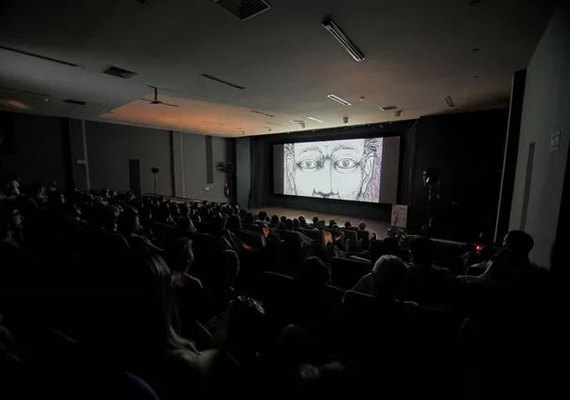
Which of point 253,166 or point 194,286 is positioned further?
point 253,166

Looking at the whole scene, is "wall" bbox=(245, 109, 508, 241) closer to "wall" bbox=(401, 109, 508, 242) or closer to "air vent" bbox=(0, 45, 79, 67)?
"wall" bbox=(401, 109, 508, 242)

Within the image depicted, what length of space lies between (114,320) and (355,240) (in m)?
4.59

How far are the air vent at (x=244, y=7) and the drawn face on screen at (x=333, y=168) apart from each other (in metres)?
9.07

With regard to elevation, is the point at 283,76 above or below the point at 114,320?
above

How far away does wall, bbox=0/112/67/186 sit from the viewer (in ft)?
28.5

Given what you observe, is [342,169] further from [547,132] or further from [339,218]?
[547,132]

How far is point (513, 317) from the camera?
1419mm

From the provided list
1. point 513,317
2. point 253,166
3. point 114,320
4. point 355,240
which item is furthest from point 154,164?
point 513,317

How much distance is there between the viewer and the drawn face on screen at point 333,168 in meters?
11.0

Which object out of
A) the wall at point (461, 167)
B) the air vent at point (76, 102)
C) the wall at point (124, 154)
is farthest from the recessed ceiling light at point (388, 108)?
the wall at point (124, 154)

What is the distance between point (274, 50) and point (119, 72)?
2.80 meters

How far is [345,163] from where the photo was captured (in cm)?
1146

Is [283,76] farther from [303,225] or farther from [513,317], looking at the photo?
[513,317]

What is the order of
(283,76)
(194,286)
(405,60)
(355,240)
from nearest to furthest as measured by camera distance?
(194,286)
(405,60)
(283,76)
(355,240)
